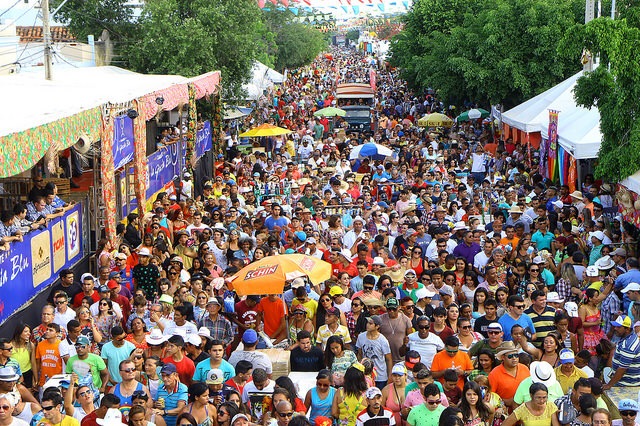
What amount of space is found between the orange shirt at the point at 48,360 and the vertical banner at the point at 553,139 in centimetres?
1560

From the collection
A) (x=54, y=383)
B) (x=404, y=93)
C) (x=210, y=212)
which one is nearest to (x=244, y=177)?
(x=210, y=212)

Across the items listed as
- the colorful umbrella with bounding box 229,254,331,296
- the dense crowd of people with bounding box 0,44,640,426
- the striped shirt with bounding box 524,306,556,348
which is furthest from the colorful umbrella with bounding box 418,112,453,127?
the striped shirt with bounding box 524,306,556,348

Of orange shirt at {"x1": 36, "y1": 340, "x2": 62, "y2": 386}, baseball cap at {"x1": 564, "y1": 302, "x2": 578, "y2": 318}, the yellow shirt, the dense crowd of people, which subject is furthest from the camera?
Answer: baseball cap at {"x1": 564, "y1": 302, "x2": 578, "y2": 318}

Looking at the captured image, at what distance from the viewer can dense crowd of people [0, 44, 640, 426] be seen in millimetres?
10109

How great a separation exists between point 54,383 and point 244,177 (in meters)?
17.1

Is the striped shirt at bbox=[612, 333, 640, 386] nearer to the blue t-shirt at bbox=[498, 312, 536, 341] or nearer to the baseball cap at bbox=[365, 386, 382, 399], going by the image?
the blue t-shirt at bbox=[498, 312, 536, 341]

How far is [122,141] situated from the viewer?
759 inches

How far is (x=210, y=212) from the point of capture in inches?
824

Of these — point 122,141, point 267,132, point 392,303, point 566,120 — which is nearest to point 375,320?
point 392,303

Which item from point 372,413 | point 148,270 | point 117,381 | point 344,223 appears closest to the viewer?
point 372,413

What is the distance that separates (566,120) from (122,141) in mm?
10925

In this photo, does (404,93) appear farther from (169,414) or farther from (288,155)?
(169,414)

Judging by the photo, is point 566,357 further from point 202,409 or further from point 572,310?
point 202,409

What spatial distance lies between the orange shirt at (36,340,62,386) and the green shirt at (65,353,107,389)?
0.50 m
